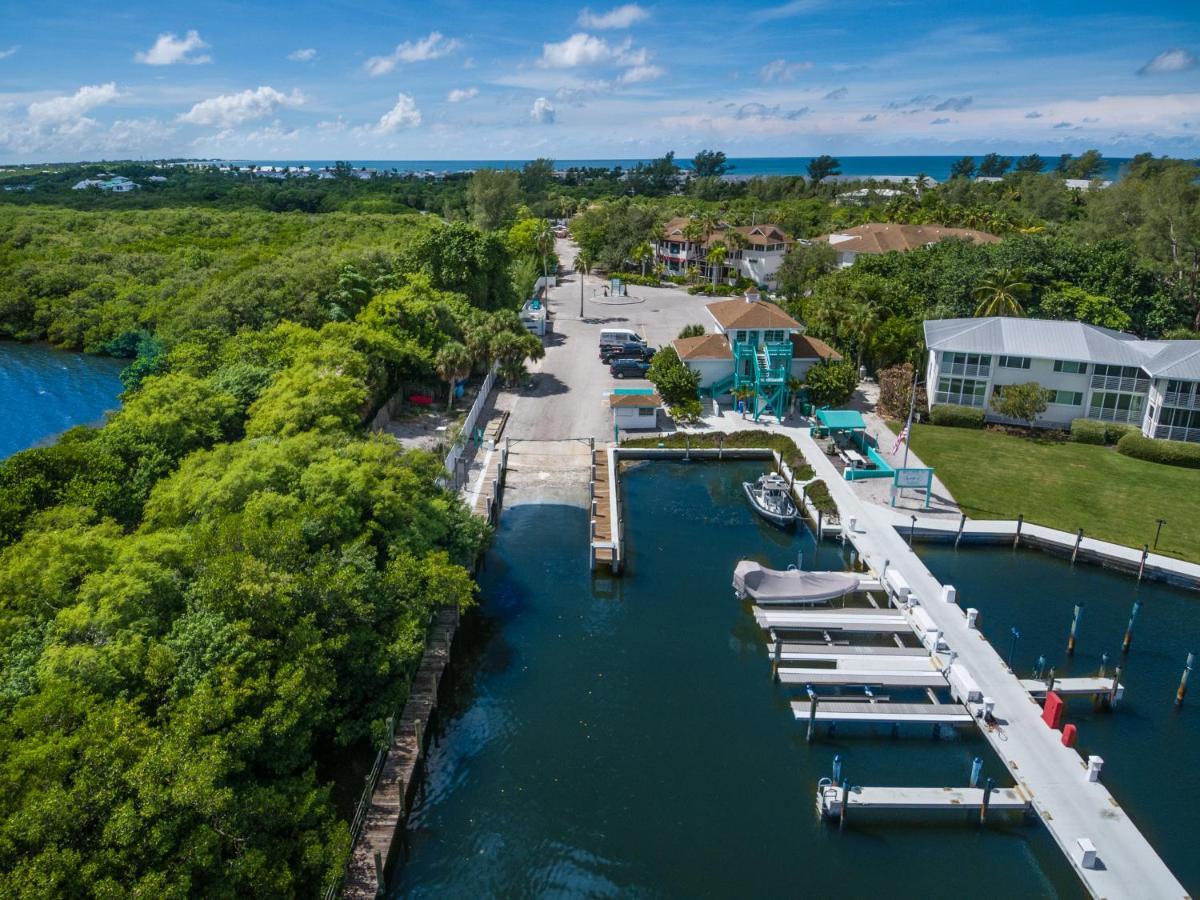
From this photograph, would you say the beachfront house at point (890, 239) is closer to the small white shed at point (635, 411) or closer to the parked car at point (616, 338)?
the parked car at point (616, 338)

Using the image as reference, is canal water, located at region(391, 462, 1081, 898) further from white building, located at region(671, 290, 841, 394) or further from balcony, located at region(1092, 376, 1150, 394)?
balcony, located at region(1092, 376, 1150, 394)

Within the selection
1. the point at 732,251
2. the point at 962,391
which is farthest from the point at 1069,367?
the point at 732,251

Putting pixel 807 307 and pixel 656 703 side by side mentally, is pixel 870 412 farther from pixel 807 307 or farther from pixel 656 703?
pixel 656 703

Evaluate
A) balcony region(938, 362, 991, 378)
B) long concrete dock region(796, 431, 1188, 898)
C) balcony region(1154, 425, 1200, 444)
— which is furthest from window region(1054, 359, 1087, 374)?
long concrete dock region(796, 431, 1188, 898)

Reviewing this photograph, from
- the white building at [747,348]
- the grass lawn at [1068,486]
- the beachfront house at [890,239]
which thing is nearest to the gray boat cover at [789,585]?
the grass lawn at [1068,486]

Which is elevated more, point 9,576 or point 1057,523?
point 9,576

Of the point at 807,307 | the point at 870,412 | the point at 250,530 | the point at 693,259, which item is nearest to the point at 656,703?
the point at 250,530

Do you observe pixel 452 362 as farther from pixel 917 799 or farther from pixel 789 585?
pixel 917 799
